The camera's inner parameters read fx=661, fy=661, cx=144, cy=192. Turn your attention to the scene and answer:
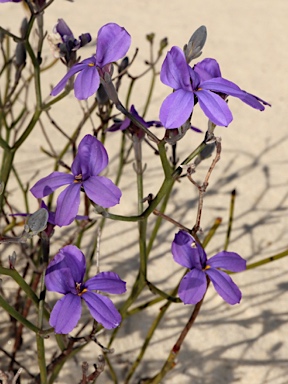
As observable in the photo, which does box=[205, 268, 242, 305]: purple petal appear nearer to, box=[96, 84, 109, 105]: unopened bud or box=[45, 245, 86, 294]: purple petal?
box=[45, 245, 86, 294]: purple petal

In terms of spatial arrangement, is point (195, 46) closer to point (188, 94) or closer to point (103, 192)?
point (188, 94)

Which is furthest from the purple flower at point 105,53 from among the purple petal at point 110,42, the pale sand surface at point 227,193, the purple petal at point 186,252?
the pale sand surface at point 227,193

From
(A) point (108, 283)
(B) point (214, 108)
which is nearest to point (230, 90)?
(B) point (214, 108)

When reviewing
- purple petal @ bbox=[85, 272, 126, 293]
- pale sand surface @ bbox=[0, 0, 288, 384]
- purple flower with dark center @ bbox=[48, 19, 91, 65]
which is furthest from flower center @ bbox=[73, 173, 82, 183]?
pale sand surface @ bbox=[0, 0, 288, 384]

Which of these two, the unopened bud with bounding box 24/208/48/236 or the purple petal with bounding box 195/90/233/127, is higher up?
the purple petal with bounding box 195/90/233/127

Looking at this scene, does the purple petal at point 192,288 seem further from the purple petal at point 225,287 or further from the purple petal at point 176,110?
the purple petal at point 176,110

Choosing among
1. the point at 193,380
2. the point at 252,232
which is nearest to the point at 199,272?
the point at 193,380

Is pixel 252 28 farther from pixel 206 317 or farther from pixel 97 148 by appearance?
pixel 97 148
